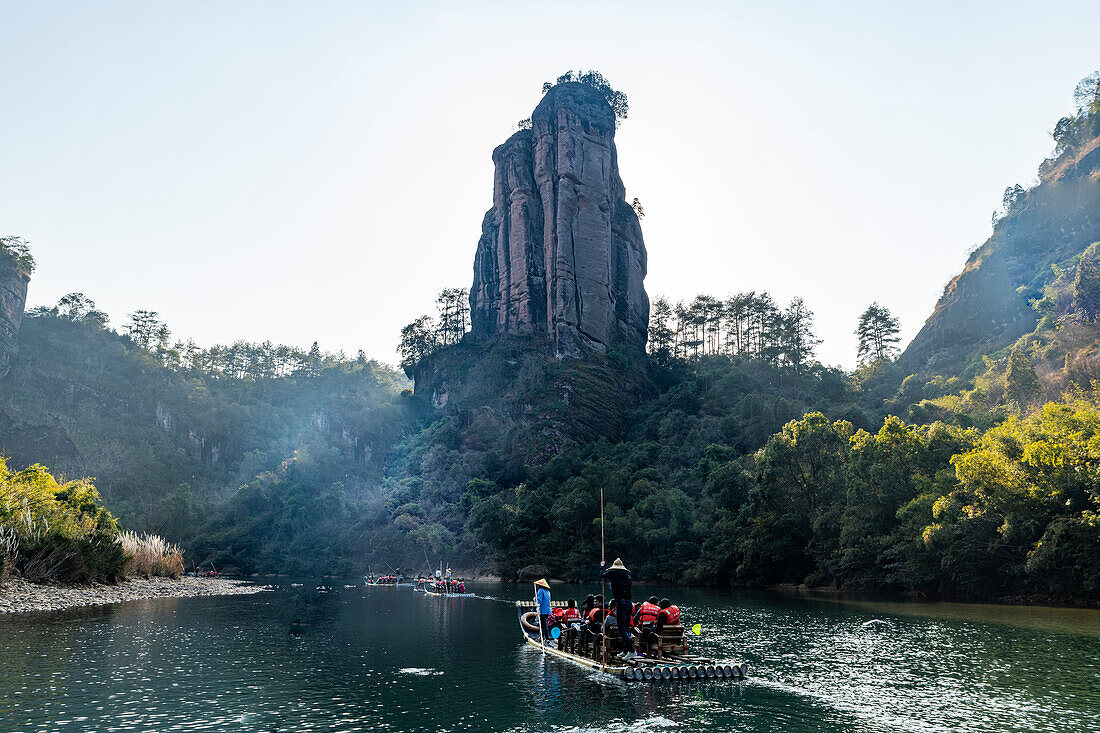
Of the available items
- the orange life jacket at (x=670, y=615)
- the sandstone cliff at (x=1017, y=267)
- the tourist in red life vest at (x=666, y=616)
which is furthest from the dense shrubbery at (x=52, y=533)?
the sandstone cliff at (x=1017, y=267)

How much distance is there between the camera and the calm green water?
17.1 metres

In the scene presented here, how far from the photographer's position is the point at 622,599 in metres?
22.6

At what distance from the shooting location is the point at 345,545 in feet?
340

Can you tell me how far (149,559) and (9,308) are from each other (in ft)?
331

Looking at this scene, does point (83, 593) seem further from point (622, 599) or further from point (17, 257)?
point (17, 257)

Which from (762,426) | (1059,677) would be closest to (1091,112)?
(762,426)

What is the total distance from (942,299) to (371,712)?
135 meters

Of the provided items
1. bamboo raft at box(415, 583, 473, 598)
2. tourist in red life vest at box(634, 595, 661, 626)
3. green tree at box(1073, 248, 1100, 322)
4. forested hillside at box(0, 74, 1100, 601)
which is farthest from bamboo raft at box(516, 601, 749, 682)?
green tree at box(1073, 248, 1100, 322)

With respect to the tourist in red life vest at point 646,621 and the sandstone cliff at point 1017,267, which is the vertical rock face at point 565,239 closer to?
the sandstone cliff at point 1017,267

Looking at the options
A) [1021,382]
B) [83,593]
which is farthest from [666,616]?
[1021,382]

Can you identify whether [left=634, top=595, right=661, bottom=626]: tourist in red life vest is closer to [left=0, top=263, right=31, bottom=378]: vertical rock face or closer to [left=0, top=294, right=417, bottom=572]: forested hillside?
[left=0, top=294, right=417, bottom=572]: forested hillside

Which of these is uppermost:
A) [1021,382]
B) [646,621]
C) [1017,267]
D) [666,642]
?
[1017,267]

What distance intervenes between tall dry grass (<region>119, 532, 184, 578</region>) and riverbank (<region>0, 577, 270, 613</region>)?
1.34m

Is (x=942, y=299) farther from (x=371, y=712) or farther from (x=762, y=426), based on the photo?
(x=371, y=712)
